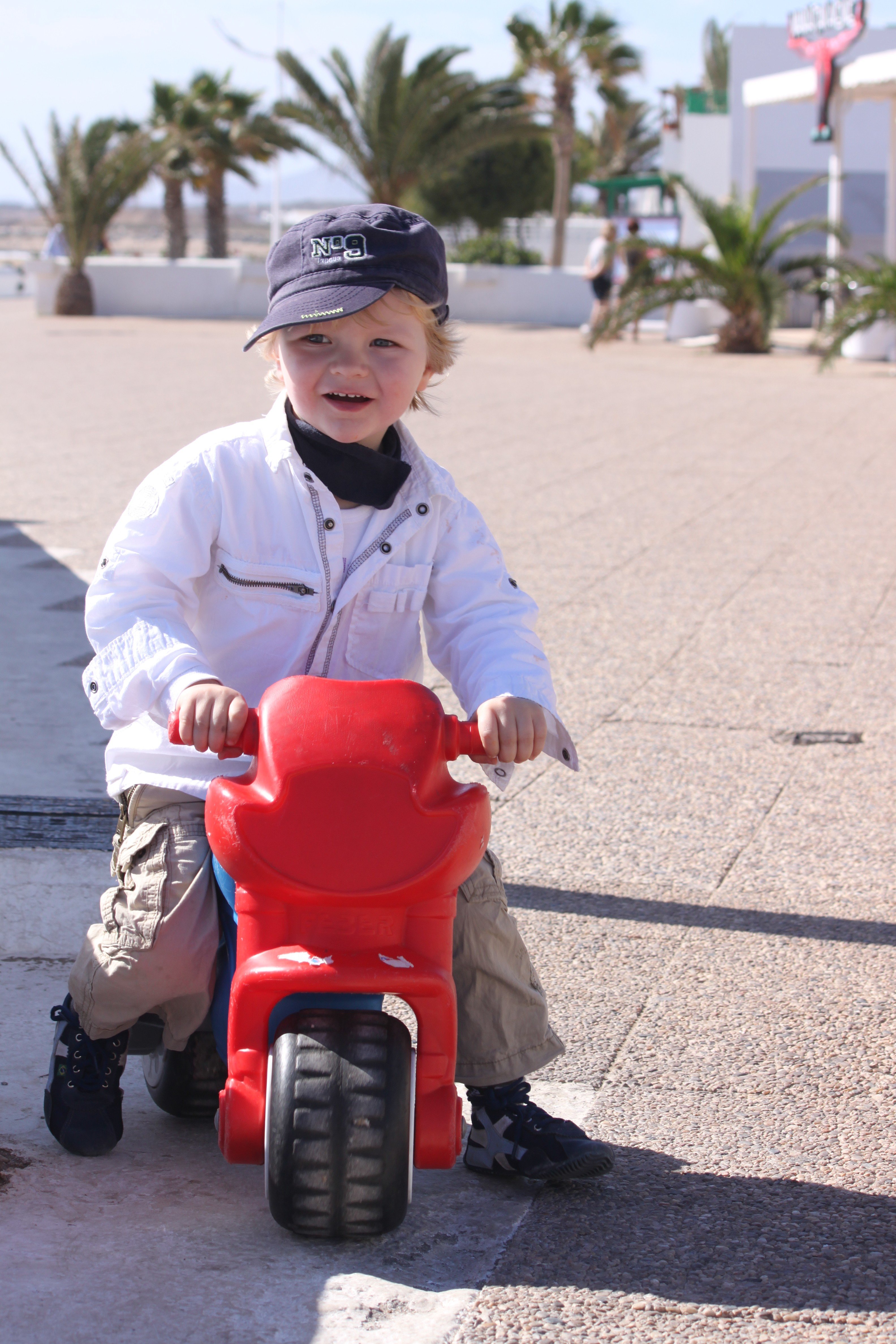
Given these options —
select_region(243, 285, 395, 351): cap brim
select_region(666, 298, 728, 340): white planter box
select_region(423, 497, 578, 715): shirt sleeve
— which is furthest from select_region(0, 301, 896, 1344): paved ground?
select_region(666, 298, 728, 340): white planter box

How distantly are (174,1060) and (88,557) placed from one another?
14.0ft

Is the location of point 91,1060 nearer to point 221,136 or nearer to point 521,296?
point 521,296

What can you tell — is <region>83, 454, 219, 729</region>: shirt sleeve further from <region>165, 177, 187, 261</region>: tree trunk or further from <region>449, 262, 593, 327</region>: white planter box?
<region>165, 177, 187, 261</region>: tree trunk

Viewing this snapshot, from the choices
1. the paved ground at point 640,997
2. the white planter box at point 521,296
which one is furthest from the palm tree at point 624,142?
the paved ground at point 640,997

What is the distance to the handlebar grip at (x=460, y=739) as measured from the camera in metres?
1.99

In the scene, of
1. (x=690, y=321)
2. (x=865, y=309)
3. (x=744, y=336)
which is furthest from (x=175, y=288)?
(x=865, y=309)

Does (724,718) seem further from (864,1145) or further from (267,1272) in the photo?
(267,1272)

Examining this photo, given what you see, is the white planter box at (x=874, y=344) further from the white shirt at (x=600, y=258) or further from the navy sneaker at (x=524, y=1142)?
the navy sneaker at (x=524, y=1142)

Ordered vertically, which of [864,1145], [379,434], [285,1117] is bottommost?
[864,1145]

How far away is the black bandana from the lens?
231 centimetres

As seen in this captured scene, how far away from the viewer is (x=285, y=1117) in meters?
1.90

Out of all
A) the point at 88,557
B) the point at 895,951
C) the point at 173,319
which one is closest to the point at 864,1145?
the point at 895,951

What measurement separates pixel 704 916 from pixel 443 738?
1353mm

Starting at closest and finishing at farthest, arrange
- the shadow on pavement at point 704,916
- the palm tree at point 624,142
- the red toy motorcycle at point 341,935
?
1. the red toy motorcycle at point 341,935
2. the shadow on pavement at point 704,916
3. the palm tree at point 624,142
